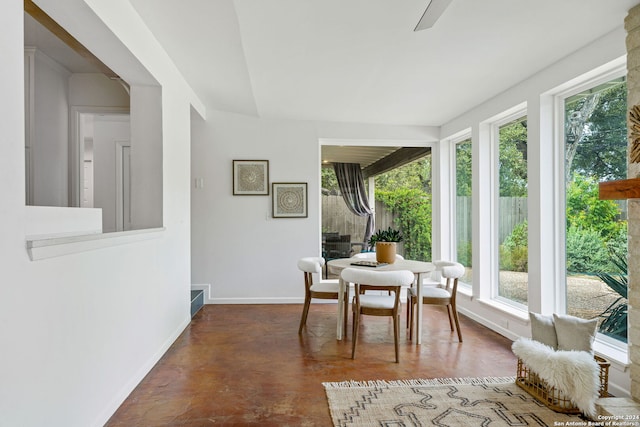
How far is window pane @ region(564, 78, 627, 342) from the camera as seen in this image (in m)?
2.54

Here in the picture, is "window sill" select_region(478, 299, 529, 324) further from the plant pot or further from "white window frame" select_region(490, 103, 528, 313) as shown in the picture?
the plant pot

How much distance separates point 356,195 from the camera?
5246 mm

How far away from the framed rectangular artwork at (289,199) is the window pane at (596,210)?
116 inches

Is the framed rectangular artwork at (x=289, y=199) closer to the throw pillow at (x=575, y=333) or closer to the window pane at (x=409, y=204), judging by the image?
the window pane at (x=409, y=204)

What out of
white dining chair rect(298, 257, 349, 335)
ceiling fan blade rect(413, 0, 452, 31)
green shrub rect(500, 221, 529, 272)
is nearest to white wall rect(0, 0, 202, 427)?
white dining chair rect(298, 257, 349, 335)

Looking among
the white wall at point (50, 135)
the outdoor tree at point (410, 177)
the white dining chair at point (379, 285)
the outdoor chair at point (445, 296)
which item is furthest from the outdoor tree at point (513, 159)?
the white wall at point (50, 135)

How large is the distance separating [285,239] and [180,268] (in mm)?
1591

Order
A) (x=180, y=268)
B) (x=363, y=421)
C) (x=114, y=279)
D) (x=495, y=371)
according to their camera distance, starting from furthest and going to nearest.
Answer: (x=180, y=268) < (x=495, y=371) < (x=114, y=279) < (x=363, y=421)

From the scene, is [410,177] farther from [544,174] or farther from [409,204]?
[544,174]

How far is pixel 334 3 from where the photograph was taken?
2154 mm

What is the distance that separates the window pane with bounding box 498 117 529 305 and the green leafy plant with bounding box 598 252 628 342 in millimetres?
773

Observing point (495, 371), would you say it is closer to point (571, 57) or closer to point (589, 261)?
point (589, 261)

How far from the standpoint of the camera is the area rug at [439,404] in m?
2.04

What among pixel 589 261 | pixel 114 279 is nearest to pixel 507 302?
pixel 589 261
